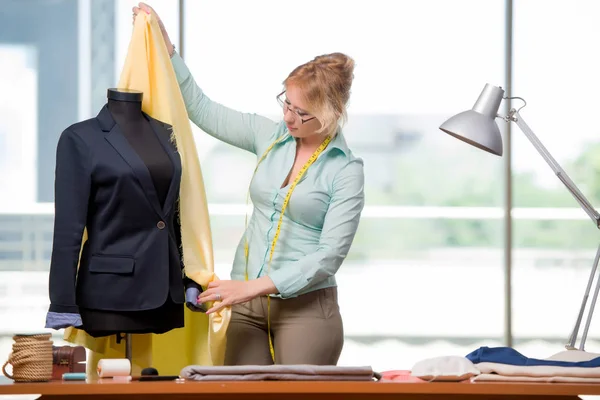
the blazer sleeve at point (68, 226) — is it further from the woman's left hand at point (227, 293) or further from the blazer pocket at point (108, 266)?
the woman's left hand at point (227, 293)

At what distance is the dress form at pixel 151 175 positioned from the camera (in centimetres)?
266

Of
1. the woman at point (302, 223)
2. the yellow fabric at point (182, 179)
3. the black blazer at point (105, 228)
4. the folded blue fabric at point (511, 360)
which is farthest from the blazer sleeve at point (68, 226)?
the folded blue fabric at point (511, 360)

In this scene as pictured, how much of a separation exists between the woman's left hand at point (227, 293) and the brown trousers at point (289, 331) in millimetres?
164

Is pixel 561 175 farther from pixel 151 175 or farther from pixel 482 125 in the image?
pixel 151 175

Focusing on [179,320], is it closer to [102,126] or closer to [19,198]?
[102,126]

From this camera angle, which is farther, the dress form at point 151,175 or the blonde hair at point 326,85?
the blonde hair at point 326,85

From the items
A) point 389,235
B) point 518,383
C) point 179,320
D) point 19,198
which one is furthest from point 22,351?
point 389,235

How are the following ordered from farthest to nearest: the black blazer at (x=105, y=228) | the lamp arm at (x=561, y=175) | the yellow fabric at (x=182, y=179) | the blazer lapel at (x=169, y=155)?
the lamp arm at (x=561, y=175)
the yellow fabric at (x=182, y=179)
the blazer lapel at (x=169, y=155)
the black blazer at (x=105, y=228)

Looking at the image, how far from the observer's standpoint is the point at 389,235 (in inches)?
199

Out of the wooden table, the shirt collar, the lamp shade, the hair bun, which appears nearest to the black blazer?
the wooden table

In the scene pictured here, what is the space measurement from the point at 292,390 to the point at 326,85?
0.99 metres

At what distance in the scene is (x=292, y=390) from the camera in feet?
7.89

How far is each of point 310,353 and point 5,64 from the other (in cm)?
273

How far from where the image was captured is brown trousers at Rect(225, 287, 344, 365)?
9.55ft
